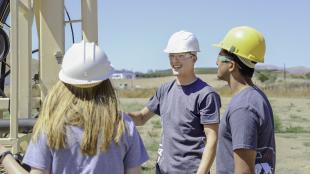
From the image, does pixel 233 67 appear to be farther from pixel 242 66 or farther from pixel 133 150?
pixel 133 150

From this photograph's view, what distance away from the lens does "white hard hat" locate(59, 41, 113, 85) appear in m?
2.35

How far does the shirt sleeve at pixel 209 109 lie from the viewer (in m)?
3.69

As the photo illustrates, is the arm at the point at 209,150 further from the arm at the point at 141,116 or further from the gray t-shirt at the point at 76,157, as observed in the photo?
the gray t-shirt at the point at 76,157

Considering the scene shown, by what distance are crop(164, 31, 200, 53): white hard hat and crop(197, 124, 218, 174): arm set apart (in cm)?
53

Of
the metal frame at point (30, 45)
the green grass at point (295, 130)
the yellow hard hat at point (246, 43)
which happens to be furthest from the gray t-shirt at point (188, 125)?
the green grass at point (295, 130)

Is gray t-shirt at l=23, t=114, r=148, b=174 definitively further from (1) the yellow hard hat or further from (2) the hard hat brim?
(1) the yellow hard hat

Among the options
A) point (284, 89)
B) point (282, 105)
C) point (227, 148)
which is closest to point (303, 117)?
point (282, 105)

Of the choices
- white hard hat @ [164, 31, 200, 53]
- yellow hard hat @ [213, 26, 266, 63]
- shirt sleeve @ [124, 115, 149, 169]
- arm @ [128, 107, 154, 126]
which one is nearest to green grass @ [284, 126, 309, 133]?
arm @ [128, 107, 154, 126]

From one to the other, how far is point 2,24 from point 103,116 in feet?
9.60

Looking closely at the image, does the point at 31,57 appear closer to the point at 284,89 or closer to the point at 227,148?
the point at 227,148

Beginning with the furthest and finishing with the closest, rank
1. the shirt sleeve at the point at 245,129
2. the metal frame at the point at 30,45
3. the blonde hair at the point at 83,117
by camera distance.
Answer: the metal frame at the point at 30,45, the shirt sleeve at the point at 245,129, the blonde hair at the point at 83,117

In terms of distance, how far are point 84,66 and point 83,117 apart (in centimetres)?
21

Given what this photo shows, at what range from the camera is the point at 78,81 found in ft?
7.70

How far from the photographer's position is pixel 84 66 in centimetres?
236
